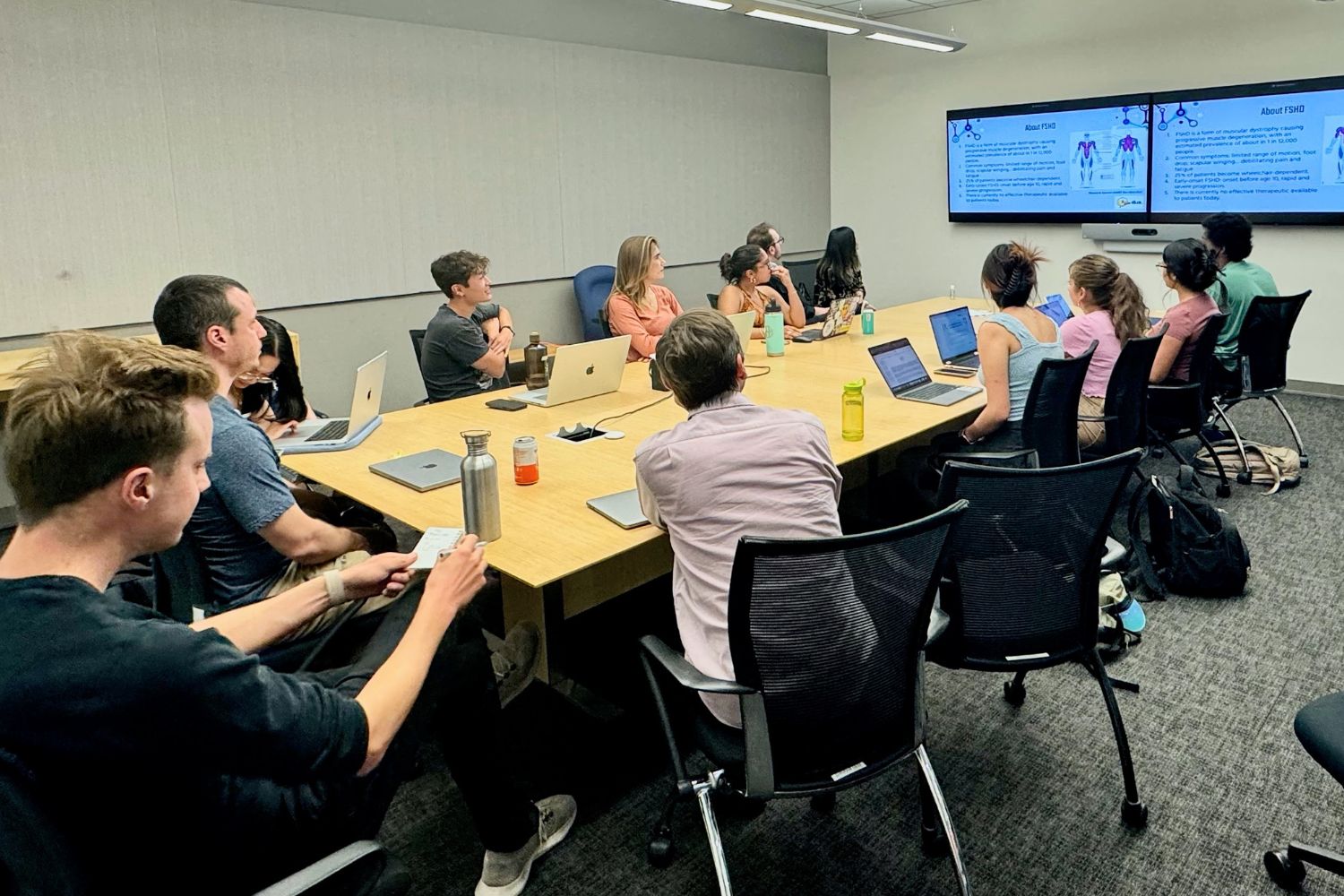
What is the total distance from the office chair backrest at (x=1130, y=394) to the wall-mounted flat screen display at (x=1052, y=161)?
3.62 meters

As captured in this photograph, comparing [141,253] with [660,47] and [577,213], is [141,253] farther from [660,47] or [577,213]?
[660,47]

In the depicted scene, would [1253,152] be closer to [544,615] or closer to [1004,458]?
[1004,458]

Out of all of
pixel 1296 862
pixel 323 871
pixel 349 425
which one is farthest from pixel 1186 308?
pixel 323 871

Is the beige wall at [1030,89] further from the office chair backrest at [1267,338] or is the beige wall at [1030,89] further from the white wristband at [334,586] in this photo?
the white wristband at [334,586]

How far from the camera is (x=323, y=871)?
1.17 meters

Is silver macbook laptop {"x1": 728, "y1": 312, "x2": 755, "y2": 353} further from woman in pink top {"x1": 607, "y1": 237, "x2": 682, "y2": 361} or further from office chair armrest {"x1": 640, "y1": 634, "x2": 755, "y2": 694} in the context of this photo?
office chair armrest {"x1": 640, "y1": 634, "x2": 755, "y2": 694}

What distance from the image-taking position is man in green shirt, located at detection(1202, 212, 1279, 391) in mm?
4512

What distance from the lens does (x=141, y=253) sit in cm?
459

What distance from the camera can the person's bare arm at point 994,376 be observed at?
10.3 feet

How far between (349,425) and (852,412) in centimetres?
164

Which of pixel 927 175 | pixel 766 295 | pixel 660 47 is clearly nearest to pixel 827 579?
pixel 766 295

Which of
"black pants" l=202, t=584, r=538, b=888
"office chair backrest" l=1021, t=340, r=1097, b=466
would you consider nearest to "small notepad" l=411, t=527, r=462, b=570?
"black pants" l=202, t=584, r=538, b=888

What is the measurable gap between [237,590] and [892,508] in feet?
8.13

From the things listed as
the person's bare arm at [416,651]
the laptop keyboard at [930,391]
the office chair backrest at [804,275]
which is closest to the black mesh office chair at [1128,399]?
the laptop keyboard at [930,391]
